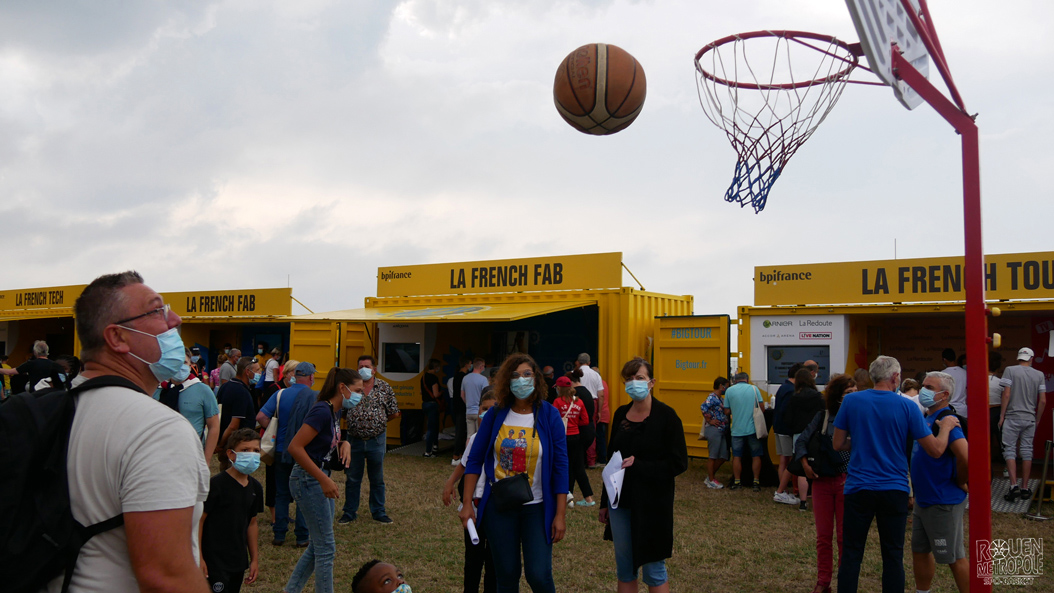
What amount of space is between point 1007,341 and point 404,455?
10.3m

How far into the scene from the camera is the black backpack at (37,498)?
4.92ft

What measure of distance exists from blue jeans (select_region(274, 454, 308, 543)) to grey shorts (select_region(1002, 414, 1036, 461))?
8.13 metres

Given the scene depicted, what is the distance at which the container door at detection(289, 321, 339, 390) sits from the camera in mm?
15281

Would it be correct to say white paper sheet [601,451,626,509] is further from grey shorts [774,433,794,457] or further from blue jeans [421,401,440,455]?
blue jeans [421,401,440,455]

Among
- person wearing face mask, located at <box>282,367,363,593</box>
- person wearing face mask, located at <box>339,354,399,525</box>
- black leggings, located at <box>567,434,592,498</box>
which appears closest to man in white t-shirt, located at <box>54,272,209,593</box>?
person wearing face mask, located at <box>282,367,363,593</box>

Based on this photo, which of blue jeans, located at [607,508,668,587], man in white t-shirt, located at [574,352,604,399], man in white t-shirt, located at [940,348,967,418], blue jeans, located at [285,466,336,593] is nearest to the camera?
blue jeans, located at [607,508,668,587]

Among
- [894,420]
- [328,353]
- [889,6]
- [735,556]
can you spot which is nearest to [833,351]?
[735,556]

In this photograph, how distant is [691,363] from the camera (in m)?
12.0

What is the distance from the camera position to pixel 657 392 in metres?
12.1

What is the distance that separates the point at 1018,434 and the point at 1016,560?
321 centimetres

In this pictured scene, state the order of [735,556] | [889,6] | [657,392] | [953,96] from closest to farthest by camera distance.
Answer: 1. [889,6]
2. [953,96]
3. [735,556]
4. [657,392]

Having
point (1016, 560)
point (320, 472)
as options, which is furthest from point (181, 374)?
point (1016, 560)

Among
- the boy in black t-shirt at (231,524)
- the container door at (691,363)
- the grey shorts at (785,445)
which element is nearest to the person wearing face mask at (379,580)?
the boy in black t-shirt at (231,524)

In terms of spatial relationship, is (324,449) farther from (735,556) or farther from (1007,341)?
(1007,341)
